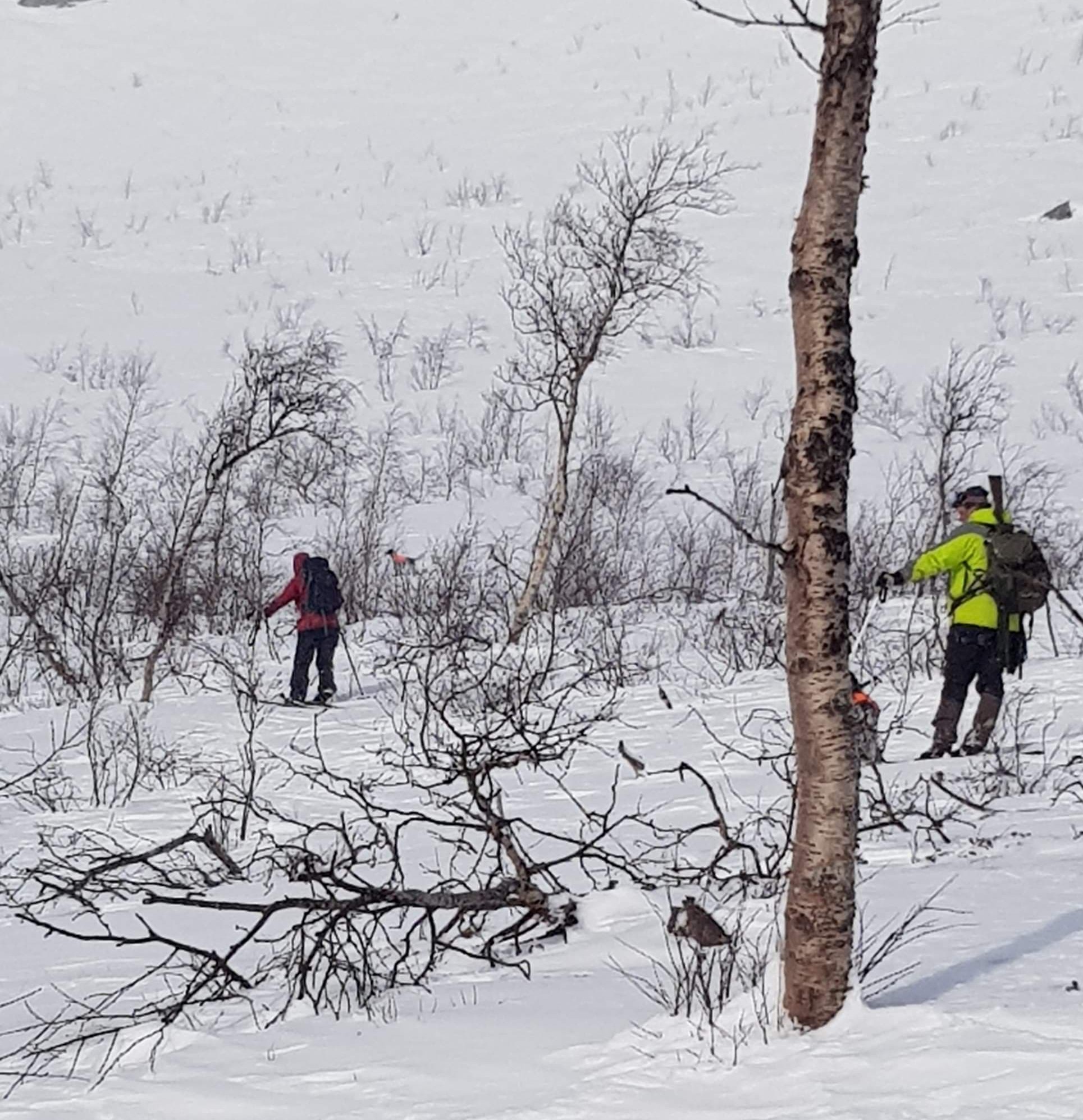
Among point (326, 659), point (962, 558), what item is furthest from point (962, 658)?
point (326, 659)

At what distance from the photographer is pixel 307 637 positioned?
1443 centimetres

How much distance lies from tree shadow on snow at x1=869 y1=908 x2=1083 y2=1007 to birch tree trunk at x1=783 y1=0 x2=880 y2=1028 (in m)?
0.27

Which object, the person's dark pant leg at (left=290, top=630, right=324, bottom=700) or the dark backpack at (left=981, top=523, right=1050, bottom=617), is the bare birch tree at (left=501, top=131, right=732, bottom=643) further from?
the dark backpack at (left=981, top=523, right=1050, bottom=617)

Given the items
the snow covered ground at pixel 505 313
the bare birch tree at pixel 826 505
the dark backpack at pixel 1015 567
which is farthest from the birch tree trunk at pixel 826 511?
the dark backpack at pixel 1015 567

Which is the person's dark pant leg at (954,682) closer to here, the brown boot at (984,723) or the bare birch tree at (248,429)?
the brown boot at (984,723)

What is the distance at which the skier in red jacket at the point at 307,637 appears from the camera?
47.2ft

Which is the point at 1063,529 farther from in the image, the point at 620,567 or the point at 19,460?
the point at 19,460

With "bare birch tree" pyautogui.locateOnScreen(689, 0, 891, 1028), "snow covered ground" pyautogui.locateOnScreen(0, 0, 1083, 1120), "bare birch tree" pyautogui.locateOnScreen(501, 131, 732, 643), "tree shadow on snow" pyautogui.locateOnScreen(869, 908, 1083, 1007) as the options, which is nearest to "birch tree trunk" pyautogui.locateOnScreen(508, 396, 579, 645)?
"bare birch tree" pyautogui.locateOnScreen(501, 131, 732, 643)

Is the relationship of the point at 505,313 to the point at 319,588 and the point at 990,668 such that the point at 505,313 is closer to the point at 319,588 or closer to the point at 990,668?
the point at 319,588

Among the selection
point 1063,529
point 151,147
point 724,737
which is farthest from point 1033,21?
point 724,737

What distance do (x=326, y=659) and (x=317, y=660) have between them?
6.5 inches

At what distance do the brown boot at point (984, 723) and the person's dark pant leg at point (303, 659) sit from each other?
7169 millimetres

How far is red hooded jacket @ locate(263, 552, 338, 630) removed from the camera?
14367 mm

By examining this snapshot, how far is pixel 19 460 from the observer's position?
72.9 ft
